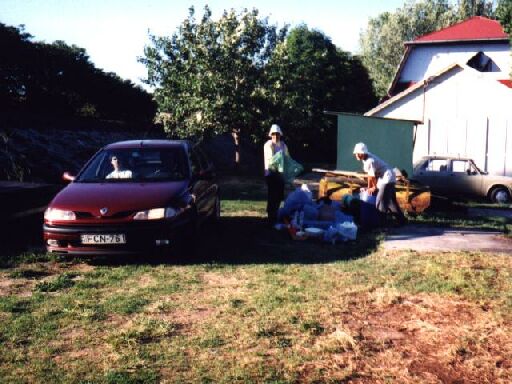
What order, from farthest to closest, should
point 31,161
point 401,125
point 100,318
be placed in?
point 401,125 < point 31,161 < point 100,318

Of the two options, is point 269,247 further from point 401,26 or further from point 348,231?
point 401,26

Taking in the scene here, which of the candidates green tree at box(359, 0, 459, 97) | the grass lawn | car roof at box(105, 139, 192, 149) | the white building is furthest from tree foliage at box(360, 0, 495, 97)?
the grass lawn

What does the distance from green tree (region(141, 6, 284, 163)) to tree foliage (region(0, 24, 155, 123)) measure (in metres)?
2.85

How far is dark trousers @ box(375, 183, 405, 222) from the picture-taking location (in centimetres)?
956

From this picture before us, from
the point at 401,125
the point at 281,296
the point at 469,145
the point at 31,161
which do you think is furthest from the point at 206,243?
the point at 469,145

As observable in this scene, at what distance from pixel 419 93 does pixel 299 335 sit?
16.7 meters

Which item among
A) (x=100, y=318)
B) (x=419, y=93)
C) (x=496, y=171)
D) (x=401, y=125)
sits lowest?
(x=100, y=318)

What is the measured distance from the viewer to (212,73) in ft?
68.9

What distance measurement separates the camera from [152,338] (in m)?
4.42

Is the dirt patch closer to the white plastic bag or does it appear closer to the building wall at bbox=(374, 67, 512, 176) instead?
the white plastic bag

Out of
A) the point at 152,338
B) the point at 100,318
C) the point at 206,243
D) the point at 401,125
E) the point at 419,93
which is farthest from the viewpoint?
the point at 419,93

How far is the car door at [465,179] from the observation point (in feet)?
48.1

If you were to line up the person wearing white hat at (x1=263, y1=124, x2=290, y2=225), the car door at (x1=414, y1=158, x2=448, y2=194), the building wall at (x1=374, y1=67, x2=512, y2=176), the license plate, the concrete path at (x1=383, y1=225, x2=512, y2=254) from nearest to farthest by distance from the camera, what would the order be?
the license plate < the concrete path at (x1=383, y1=225, x2=512, y2=254) < the person wearing white hat at (x1=263, y1=124, x2=290, y2=225) < the car door at (x1=414, y1=158, x2=448, y2=194) < the building wall at (x1=374, y1=67, x2=512, y2=176)

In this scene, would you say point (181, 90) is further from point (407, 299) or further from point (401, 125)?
point (407, 299)
